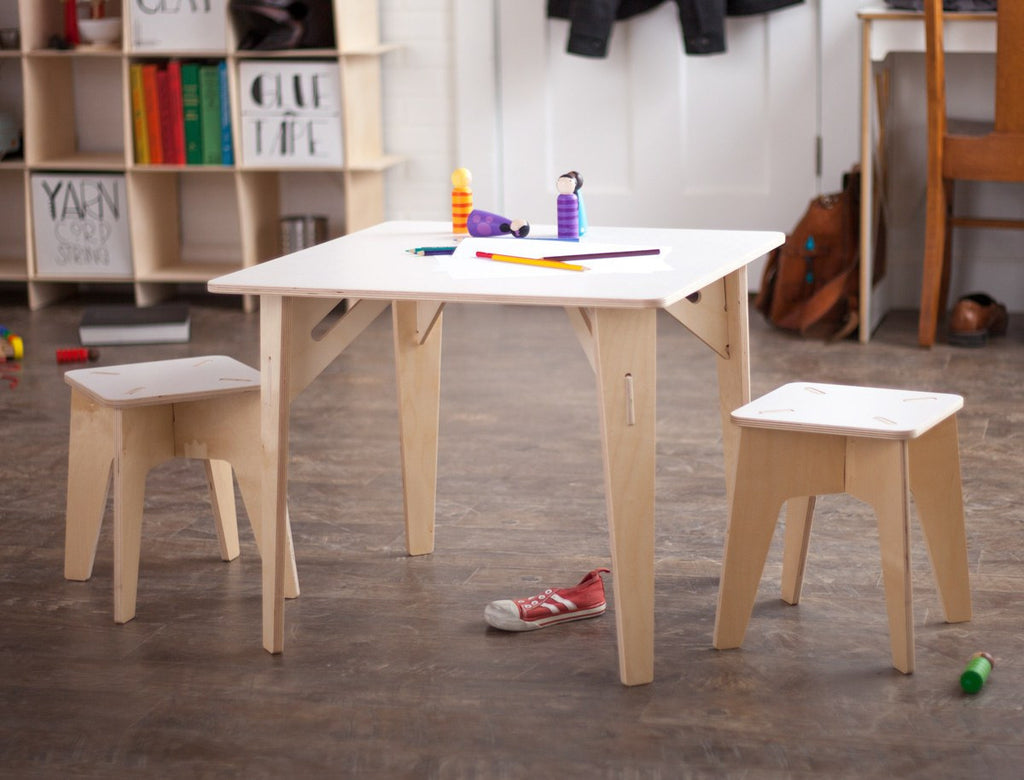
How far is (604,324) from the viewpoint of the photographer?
2.00 m

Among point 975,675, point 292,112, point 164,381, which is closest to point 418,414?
point 164,381

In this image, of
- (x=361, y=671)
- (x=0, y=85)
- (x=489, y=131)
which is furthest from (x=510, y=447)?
(x=0, y=85)

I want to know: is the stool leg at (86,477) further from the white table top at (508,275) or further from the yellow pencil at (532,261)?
the yellow pencil at (532,261)

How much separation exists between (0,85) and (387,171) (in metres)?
1.49

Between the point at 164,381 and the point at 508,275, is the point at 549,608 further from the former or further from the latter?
the point at 164,381

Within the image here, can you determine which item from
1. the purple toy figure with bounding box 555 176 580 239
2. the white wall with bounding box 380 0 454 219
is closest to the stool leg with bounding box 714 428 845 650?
the purple toy figure with bounding box 555 176 580 239

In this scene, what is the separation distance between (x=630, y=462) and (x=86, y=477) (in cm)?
105

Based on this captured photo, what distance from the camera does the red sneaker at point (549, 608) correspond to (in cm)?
233

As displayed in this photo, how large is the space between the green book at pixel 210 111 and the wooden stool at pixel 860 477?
10.00 ft

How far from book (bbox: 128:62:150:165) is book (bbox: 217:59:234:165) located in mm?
278

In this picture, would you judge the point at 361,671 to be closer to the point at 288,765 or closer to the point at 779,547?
the point at 288,765

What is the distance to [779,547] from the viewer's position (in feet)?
8.76

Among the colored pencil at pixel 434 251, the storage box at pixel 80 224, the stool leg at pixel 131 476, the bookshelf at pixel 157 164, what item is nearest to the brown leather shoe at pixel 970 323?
the bookshelf at pixel 157 164

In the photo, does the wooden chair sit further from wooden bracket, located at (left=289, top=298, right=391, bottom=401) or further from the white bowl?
the white bowl
